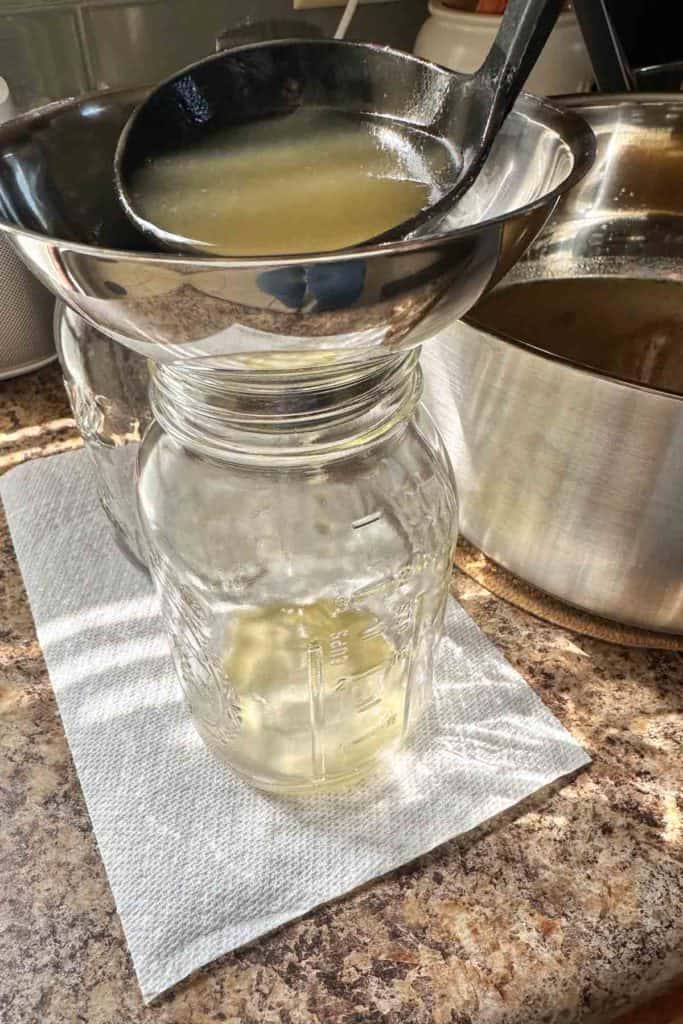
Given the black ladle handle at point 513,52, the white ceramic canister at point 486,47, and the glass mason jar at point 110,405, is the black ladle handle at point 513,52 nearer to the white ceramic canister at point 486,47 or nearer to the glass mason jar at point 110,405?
the glass mason jar at point 110,405

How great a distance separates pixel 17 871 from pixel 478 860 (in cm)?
22

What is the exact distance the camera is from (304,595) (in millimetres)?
449

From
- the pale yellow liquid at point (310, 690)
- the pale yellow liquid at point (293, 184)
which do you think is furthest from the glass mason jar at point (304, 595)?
the pale yellow liquid at point (293, 184)

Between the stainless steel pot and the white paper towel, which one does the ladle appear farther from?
the white paper towel

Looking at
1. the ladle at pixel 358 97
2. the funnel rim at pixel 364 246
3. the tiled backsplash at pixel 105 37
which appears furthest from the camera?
the tiled backsplash at pixel 105 37

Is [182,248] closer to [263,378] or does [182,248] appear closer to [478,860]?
[263,378]

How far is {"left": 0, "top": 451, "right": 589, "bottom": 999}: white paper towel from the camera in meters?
0.38

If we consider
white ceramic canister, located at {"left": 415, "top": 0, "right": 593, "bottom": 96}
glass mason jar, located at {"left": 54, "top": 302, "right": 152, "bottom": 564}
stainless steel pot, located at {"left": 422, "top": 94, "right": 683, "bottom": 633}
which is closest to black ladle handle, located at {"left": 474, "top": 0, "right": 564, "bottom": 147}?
stainless steel pot, located at {"left": 422, "top": 94, "right": 683, "bottom": 633}

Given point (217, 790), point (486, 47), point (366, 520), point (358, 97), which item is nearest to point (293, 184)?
point (358, 97)

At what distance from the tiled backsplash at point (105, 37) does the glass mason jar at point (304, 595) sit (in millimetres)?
380

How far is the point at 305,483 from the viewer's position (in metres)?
0.41

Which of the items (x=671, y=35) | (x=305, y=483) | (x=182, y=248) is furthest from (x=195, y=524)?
(x=671, y=35)

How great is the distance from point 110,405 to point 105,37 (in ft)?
1.12

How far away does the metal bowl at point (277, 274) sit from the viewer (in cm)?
21
